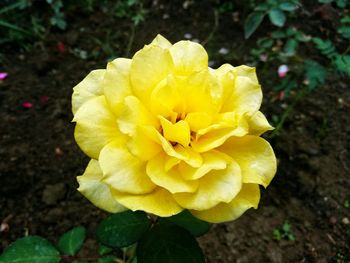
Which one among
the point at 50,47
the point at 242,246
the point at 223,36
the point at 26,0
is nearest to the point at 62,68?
the point at 50,47

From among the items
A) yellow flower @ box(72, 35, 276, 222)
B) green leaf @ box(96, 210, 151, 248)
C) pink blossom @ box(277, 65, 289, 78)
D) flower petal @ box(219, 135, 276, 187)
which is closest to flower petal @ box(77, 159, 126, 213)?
yellow flower @ box(72, 35, 276, 222)

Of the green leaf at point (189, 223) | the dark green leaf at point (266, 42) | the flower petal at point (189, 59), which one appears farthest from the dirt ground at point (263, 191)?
the flower petal at point (189, 59)

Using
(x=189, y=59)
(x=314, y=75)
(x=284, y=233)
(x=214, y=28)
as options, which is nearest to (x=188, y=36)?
(x=214, y=28)

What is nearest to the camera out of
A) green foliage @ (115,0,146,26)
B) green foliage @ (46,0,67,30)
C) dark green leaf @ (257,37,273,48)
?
dark green leaf @ (257,37,273,48)

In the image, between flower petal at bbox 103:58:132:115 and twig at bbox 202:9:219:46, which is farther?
twig at bbox 202:9:219:46

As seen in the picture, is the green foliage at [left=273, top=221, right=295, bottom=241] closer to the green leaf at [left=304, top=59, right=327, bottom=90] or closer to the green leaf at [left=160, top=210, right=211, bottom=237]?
the green leaf at [left=304, top=59, right=327, bottom=90]

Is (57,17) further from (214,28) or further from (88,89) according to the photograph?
(88,89)

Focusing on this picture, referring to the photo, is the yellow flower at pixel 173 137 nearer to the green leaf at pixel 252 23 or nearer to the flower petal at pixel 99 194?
the flower petal at pixel 99 194
